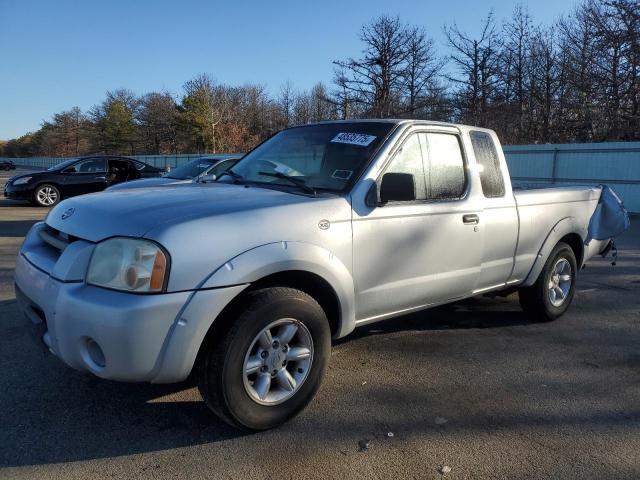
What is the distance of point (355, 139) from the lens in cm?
383

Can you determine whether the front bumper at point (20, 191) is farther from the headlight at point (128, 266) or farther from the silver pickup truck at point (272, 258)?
the headlight at point (128, 266)

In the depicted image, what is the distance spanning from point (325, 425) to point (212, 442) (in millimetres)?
669

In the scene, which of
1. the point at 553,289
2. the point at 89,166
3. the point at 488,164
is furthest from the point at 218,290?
the point at 89,166

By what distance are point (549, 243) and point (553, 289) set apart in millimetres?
594

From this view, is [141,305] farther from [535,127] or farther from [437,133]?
[535,127]

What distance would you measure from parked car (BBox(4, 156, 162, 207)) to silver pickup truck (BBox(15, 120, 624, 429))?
1238 centimetres

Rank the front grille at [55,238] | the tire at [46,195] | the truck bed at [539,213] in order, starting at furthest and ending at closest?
the tire at [46,195] → the truck bed at [539,213] → the front grille at [55,238]

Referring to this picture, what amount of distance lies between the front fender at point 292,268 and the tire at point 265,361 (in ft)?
0.47

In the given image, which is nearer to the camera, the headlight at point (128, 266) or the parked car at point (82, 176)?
the headlight at point (128, 266)

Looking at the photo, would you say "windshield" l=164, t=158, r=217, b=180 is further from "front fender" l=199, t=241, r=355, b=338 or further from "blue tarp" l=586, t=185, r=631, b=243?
"front fender" l=199, t=241, r=355, b=338

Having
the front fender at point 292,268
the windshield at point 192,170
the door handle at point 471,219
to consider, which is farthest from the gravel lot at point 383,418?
the windshield at point 192,170

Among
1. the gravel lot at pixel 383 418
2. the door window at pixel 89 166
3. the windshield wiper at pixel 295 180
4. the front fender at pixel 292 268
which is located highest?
the door window at pixel 89 166

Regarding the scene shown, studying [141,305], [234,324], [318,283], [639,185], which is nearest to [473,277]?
[318,283]

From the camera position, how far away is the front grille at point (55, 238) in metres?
3.07
